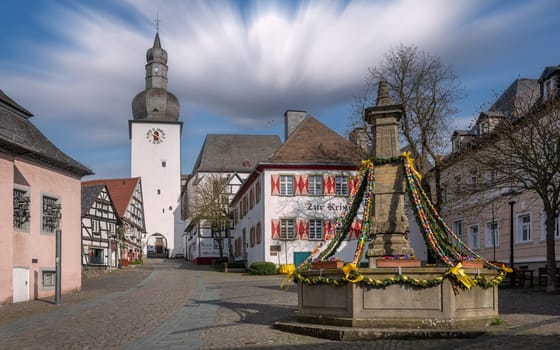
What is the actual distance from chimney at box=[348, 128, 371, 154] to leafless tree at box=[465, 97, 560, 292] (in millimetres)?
13259

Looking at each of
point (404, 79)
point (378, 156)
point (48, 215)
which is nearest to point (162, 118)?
point (404, 79)

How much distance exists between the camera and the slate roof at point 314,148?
1644 inches

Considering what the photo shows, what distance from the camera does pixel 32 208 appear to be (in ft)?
78.5

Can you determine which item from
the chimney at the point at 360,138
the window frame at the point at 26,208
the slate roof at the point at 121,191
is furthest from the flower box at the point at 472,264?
the slate roof at the point at 121,191

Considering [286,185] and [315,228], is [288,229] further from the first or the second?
[286,185]

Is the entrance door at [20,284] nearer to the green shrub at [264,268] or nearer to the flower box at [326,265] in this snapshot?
the flower box at [326,265]

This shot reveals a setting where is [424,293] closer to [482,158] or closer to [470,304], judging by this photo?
[470,304]

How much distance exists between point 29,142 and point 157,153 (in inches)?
2488

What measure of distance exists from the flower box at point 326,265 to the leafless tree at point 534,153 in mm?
10301

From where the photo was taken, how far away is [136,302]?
2123 cm

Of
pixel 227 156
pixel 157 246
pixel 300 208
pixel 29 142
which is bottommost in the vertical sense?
pixel 157 246

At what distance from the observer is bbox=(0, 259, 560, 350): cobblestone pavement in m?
10.9

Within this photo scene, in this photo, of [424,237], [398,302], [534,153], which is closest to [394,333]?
[398,302]

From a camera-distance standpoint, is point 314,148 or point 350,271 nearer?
point 350,271
